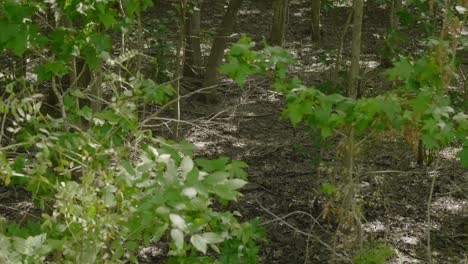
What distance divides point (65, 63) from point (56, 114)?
394 cm

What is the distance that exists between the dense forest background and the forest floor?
0.07 ft

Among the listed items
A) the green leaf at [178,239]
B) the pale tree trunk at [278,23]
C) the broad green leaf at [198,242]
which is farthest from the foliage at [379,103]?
the pale tree trunk at [278,23]

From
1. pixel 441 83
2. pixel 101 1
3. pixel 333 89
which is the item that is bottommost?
pixel 333 89

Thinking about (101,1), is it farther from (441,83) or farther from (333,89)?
(333,89)

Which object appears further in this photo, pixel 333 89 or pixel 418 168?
pixel 418 168

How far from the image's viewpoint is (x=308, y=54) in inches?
485

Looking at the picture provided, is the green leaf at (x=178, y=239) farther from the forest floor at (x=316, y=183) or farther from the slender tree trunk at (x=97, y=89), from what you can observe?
the slender tree trunk at (x=97, y=89)

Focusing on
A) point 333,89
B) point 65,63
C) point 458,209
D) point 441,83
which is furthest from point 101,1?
point 458,209

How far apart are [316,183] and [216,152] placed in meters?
1.57

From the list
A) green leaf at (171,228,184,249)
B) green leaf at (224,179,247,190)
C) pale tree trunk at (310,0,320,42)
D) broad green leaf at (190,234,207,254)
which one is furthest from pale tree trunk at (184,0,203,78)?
green leaf at (171,228,184,249)

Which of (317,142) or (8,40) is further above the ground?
(8,40)

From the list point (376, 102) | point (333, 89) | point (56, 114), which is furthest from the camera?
point (56, 114)

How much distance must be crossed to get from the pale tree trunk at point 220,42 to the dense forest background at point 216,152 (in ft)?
0.06

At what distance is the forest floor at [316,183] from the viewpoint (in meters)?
6.39
